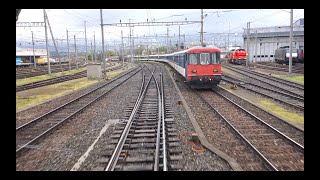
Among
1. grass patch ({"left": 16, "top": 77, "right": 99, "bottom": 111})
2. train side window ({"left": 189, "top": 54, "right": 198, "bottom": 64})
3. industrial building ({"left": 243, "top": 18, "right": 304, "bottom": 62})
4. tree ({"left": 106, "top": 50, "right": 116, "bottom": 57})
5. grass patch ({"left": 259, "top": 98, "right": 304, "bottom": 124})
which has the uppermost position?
tree ({"left": 106, "top": 50, "right": 116, "bottom": 57})

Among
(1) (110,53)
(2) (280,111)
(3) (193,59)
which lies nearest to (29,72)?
(3) (193,59)

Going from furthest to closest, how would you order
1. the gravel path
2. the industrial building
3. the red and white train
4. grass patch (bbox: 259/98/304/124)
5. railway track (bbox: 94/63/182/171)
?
the industrial building < the red and white train < grass patch (bbox: 259/98/304/124) < the gravel path < railway track (bbox: 94/63/182/171)

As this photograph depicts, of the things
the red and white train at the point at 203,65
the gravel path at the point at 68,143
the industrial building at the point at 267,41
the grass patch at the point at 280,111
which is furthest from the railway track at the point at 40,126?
the industrial building at the point at 267,41

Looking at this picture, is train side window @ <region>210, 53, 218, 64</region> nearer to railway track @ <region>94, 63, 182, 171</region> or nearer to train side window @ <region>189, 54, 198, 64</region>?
train side window @ <region>189, 54, 198, 64</region>

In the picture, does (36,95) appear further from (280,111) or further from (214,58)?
(280,111)

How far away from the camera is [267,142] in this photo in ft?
28.8

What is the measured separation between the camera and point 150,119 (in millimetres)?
11703

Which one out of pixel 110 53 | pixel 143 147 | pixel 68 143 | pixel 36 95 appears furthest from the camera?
pixel 110 53

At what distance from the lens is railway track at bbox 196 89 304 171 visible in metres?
7.13

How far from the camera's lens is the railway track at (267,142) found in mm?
7129

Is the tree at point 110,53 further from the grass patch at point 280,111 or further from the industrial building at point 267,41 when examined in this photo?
the grass patch at point 280,111

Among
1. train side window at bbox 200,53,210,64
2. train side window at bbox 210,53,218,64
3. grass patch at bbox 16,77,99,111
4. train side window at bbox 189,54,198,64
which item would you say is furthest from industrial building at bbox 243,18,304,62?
grass patch at bbox 16,77,99,111

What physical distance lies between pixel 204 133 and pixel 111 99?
8983mm
